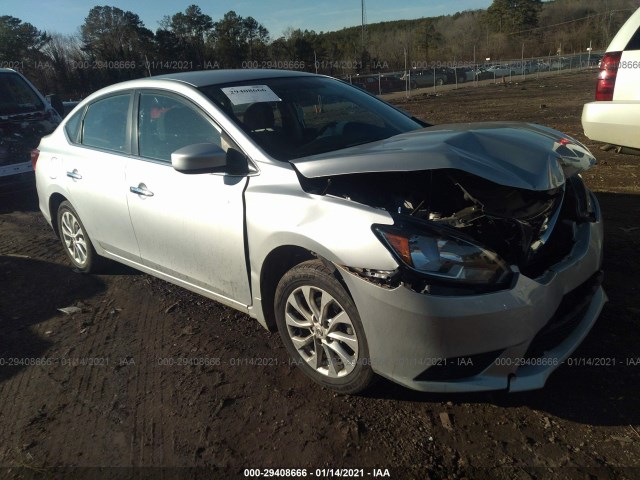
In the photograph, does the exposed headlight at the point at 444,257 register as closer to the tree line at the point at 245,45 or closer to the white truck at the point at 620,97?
the white truck at the point at 620,97

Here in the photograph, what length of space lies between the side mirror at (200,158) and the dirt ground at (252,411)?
1.22 meters

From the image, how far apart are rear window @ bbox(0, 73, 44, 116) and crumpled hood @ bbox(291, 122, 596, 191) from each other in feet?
23.7

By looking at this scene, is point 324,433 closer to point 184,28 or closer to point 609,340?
point 609,340

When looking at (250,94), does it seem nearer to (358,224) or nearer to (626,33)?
(358,224)

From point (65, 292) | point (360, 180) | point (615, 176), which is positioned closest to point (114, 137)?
point (65, 292)

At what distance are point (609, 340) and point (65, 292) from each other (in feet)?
13.9

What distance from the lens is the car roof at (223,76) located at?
143 inches

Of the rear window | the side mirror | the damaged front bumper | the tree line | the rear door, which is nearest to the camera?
the damaged front bumper

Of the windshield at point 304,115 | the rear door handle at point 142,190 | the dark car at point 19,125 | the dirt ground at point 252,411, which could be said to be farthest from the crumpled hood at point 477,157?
the dark car at point 19,125

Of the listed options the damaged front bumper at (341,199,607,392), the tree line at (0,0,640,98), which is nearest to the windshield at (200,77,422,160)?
the damaged front bumper at (341,199,607,392)

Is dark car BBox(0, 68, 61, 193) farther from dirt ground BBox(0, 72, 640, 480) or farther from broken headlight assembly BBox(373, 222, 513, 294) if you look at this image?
broken headlight assembly BBox(373, 222, 513, 294)

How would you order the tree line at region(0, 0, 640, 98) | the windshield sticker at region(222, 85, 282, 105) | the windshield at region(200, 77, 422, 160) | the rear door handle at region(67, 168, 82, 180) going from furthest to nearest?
the tree line at region(0, 0, 640, 98) → the rear door handle at region(67, 168, 82, 180) → the windshield sticker at region(222, 85, 282, 105) → the windshield at region(200, 77, 422, 160)

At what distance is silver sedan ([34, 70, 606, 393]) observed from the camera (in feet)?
7.72

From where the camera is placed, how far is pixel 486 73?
44.1 m
